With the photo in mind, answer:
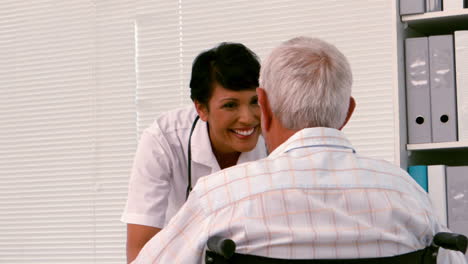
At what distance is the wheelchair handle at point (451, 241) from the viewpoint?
112cm

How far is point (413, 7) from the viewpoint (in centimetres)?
214

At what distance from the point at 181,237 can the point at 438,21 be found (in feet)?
4.51

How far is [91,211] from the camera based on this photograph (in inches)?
139

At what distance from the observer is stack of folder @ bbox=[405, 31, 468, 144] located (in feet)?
6.92

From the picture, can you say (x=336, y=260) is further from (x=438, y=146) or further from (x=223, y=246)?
(x=438, y=146)

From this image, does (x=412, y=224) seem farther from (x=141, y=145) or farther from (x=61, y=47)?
(x=61, y=47)

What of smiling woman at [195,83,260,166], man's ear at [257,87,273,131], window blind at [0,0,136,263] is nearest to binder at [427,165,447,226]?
smiling woman at [195,83,260,166]

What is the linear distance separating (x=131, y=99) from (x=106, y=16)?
0.47m

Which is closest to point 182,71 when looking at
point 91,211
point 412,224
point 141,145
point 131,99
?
point 131,99

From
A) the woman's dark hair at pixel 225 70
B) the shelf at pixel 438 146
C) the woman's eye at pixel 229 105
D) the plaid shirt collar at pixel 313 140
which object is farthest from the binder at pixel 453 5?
the plaid shirt collar at pixel 313 140

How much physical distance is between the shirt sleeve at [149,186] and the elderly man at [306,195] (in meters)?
0.75

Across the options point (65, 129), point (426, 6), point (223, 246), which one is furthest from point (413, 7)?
point (65, 129)

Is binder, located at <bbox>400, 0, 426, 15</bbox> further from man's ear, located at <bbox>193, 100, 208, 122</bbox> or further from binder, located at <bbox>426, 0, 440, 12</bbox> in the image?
man's ear, located at <bbox>193, 100, 208, 122</bbox>

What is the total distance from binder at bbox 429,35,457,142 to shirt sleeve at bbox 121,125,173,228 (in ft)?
2.74
